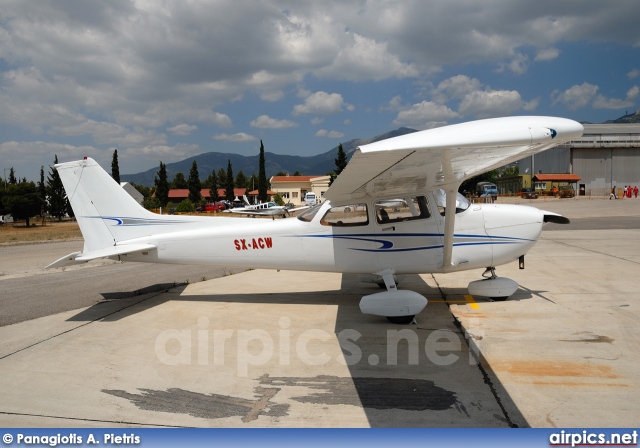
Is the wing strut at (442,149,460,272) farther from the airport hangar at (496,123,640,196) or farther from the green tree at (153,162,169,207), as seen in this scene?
the green tree at (153,162,169,207)

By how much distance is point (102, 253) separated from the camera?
6.95 metres

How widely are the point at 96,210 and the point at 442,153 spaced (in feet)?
19.4

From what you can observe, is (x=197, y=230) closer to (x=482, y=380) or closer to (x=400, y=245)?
(x=400, y=245)

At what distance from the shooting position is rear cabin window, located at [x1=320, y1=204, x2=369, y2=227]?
6988 mm

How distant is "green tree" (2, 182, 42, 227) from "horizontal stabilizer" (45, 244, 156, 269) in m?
42.6

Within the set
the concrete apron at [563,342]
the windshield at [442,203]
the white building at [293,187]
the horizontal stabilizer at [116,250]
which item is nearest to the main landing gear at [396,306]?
the concrete apron at [563,342]

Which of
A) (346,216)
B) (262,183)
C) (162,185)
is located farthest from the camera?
(162,185)

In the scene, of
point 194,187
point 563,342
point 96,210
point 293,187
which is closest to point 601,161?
point 293,187

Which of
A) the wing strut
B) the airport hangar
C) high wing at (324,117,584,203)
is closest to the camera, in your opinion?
high wing at (324,117,584,203)

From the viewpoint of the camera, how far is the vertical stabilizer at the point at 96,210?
7.66m

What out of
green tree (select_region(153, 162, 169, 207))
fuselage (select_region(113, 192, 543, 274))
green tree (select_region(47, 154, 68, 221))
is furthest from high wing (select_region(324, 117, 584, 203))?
green tree (select_region(153, 162, 169, 207))

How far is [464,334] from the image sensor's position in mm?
5641

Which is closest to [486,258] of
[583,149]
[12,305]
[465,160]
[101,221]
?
[465,160]

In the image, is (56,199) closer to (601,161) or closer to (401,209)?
(401,209)
